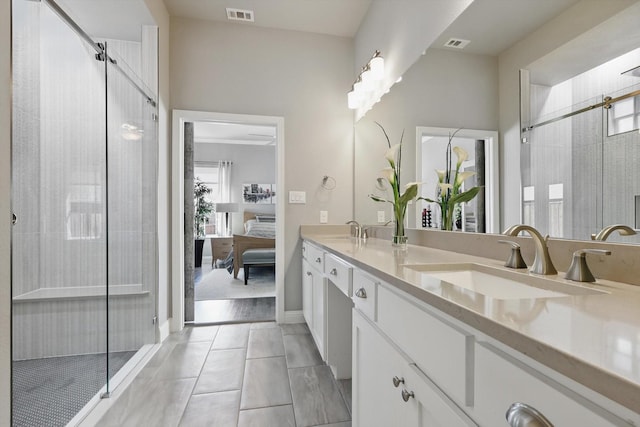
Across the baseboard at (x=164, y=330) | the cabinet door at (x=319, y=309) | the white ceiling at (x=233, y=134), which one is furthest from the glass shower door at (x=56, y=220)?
the white ceiling at (x=233, y=134)

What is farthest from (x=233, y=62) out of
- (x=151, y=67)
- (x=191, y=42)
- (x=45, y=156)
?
(x=45, y=156)

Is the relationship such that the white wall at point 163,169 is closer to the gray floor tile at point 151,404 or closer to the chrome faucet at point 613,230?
the gray floor tile at point 151,404

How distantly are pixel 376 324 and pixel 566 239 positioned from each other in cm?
67

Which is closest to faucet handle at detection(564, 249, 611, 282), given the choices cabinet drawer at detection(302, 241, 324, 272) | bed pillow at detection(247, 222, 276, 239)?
cabinet drawer at detection(302, 241, 324, 272)

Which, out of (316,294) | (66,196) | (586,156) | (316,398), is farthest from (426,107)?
(66,196)

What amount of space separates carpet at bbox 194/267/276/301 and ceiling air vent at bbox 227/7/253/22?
2978 mm

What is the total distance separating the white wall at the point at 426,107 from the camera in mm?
1355

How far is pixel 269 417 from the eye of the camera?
5.02 ft

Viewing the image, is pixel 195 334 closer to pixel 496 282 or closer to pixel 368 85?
pixel 496 282

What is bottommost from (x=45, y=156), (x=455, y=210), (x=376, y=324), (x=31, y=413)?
(x=31, y=413)

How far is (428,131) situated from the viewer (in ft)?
5.83

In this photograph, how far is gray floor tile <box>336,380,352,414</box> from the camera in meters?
1.64

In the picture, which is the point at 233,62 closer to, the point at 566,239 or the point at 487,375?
the point at 566,239

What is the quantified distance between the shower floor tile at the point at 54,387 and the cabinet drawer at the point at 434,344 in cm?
141
